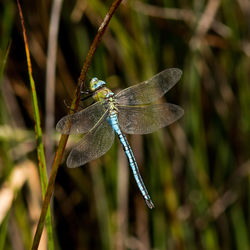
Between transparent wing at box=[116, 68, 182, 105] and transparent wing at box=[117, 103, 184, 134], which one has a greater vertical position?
transparent wing at box=[116, 68, 182, 105]

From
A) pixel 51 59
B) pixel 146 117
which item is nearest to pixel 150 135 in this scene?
pixel 146 117

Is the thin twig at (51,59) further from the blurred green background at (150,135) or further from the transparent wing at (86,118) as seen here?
the transparent wing at (86,118)

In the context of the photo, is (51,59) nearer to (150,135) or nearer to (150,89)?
(150,89)

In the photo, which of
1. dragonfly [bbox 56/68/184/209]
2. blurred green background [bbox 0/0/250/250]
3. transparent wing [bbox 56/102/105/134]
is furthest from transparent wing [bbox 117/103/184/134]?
blurred green background [bbox 0/0/250/250]

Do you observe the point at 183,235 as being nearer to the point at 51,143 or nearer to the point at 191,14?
the point at 51,143

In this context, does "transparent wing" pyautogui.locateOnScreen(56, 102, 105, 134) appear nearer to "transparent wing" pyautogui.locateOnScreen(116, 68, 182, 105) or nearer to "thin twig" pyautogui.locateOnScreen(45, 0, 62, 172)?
"transparent wing" pyautogui.locateOnScreen(116, 68, 182, 105)

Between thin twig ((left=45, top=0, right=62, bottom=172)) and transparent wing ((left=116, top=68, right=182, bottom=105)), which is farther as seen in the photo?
thin twig ((left=45, top=0, right=62, bottom=172))

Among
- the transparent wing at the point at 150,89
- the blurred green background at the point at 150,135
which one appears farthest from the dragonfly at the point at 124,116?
the blurred green background at the point at 150,135

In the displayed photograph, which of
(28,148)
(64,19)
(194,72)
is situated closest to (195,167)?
(194,72)
